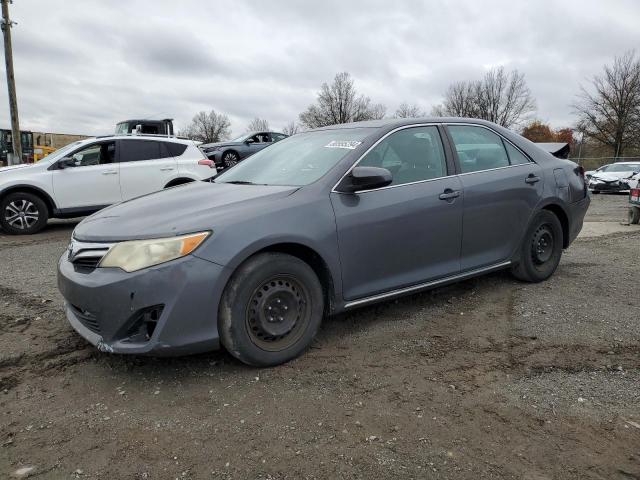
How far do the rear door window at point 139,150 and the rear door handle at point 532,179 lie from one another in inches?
278

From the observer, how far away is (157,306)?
2717mm

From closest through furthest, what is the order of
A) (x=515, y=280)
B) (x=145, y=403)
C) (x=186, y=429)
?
(x=186, y=429) → (x=145, y=403) → (x=515, y=280)

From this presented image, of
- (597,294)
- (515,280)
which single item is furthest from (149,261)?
(597,294)

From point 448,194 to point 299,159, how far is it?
1210 millimetres

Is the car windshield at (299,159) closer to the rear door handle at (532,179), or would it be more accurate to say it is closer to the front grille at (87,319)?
the front grille at (87,319)

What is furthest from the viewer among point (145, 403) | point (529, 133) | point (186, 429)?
point (529, 133)

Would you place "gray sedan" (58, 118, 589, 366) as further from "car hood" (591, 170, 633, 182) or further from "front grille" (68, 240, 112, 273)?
"car hood" (591, 170, 633, 182)

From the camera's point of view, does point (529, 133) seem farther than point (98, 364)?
Yes

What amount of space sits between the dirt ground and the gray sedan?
297mm

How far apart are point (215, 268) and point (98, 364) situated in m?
1.12

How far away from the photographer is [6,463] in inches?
87.1

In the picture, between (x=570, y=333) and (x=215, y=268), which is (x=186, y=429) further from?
(x=570, y=333)

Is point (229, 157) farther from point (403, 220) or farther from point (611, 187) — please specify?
point (611, 187)

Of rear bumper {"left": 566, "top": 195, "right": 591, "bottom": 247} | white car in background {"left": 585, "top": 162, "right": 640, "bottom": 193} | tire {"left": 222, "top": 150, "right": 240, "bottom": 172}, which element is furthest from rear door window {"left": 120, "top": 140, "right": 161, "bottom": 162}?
white car in background {"left": 585, "top": 162, "right": 640, "bottom": 193}
